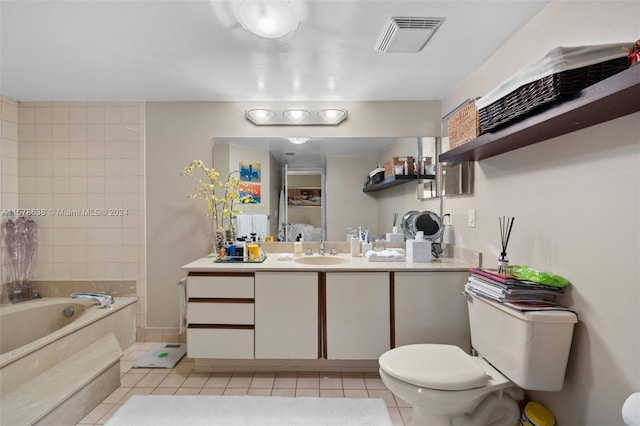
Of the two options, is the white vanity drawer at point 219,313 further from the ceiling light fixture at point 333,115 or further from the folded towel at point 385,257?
the ceiling light fixture at point 333,115

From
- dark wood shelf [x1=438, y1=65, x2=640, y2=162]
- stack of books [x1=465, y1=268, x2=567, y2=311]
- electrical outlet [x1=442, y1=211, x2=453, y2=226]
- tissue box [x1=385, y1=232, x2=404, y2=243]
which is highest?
dark wood shelf [x1=438, y1=65, x2=640, y2=162]

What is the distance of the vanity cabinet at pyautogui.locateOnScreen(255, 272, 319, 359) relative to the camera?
81.8 inches

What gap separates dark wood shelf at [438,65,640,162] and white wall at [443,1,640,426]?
0.06 meters

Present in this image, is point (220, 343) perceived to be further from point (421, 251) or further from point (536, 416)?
point (536, 416)

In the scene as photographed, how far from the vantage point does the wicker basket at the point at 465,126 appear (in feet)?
5.62

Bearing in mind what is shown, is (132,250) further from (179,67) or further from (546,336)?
(546,336)

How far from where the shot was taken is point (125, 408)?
181 centimetres

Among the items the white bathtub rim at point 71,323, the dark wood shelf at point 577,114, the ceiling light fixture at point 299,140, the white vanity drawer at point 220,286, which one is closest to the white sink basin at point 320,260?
the white vanity drawer at point 220,286

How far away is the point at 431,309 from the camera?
2.07 m

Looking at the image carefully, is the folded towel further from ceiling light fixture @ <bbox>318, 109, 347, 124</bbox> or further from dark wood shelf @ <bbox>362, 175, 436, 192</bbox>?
ceiling light fixture @ <bbox>318, 109, 347, 124</bbox>

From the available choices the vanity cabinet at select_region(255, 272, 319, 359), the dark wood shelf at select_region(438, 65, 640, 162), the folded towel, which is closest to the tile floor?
the vanity cabinet at select_region(255, 272, 319, 359)

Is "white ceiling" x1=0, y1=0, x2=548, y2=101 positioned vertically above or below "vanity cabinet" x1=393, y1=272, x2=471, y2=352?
above

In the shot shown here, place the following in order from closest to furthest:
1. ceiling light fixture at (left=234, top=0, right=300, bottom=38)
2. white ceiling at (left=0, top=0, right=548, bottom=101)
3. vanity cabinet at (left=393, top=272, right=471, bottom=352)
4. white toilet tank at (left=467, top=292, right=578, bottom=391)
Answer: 1. white toilet tank at (left=467, top=292, right=578, bottom=391)
2. ceiling light fixture at (left=234, top=0, right=300, bottom=38)
3. white ceiling at (left=0, top=0, right=548, bottom=101)
4. vanity cabinet at (left=393, top=272, right=471, bottom=352)

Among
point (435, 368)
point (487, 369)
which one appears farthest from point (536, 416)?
point (435, 368)
